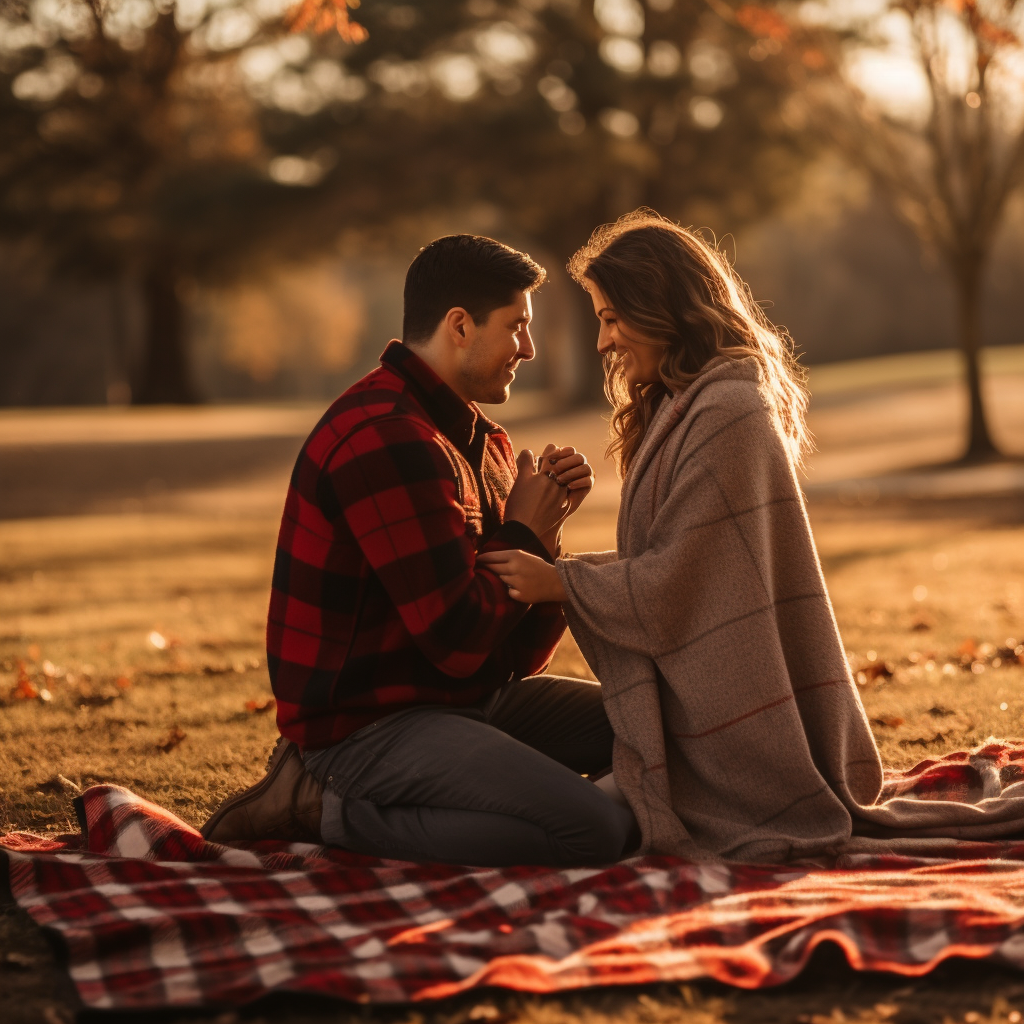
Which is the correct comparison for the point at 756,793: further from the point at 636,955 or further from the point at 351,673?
the point at 351,673

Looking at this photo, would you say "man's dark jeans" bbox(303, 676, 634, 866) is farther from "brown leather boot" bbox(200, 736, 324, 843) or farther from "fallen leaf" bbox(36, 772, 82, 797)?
"fallen leaf" bbox(36, 772, 82, 797)

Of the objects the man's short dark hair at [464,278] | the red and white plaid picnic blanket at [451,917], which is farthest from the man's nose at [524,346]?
the red and white plaid picnic blanket at [451,917]

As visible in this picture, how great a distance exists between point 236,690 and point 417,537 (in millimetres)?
2743

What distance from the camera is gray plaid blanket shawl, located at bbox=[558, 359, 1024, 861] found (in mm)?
3141

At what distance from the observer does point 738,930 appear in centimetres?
261

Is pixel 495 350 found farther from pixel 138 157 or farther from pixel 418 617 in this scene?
pixel 138 157

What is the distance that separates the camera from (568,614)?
3248 millimetres

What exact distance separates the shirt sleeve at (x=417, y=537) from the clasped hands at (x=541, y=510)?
0.19ft

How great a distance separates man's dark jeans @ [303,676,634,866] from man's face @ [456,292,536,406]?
0.86 metres

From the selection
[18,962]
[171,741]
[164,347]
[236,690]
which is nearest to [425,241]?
[164,347]

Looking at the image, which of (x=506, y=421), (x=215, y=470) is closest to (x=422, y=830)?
(x=215, y=470)

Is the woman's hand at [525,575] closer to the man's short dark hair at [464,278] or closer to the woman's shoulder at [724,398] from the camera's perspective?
the woman's shoulder at [724,398]

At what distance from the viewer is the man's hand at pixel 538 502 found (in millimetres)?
3301

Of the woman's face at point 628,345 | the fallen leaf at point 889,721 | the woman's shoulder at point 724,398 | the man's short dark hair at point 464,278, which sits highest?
the man's short dark hair at point 464,278
